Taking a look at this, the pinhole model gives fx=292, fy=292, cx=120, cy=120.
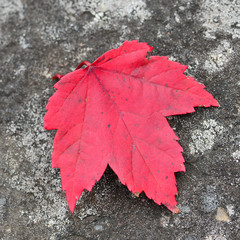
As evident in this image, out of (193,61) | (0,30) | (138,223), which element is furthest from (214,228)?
(0,30)

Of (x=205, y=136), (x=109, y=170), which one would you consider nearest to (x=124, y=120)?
(x=109, y=170)

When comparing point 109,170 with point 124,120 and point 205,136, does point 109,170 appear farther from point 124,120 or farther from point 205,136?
point 205,136

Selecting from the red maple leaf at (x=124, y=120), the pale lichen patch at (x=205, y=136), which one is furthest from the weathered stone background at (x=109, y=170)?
the red maple leaf at (x=124, y=120)

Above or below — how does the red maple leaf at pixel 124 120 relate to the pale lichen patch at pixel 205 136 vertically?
above

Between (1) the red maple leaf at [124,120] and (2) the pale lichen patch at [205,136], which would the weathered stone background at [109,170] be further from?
(1) the red maple leaf at [124,120]

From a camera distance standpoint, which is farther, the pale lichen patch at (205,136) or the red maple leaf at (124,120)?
the pale lichen patch at (205,136)

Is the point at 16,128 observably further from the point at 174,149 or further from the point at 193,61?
the point at 193,61

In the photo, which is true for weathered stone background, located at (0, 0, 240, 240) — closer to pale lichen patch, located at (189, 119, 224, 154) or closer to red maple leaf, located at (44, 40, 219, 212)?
pale lichen patch, located at (189, 119, 224, 154)
